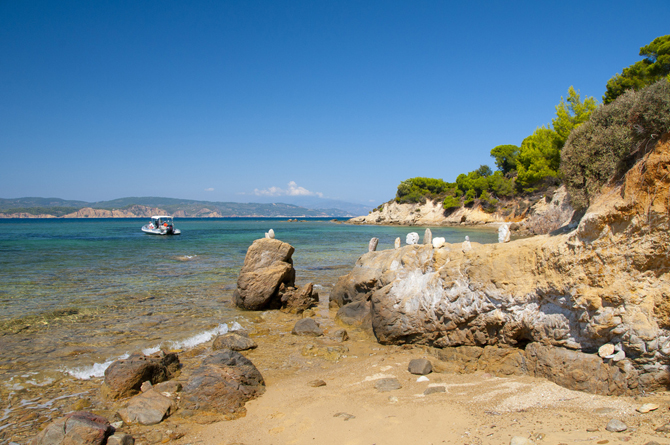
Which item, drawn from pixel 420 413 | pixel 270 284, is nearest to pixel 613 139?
pixel 420 413

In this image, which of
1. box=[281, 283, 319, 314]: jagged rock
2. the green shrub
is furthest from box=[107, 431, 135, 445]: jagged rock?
the green shrub

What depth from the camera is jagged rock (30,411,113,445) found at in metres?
4.99

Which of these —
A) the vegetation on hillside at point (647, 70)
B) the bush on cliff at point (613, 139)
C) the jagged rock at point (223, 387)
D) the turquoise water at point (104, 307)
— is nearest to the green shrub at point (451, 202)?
the vegetation on hillside at point (647, 70)

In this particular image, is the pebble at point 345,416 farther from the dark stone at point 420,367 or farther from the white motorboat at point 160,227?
the white motorboat at point 160,227

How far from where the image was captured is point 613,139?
6.50m

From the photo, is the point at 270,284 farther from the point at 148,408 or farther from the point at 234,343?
the point at 148,408

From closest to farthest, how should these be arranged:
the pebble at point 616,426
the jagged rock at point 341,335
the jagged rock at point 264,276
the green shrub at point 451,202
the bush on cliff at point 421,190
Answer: the pebble at point 616,426, the jagged rock at point 341,335, the jagged rock at point 264,276, the green shrub at point 451,202, the bush on cliff at point 421,190

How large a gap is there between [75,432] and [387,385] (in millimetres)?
4912

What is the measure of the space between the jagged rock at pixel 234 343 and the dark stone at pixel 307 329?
1.46m

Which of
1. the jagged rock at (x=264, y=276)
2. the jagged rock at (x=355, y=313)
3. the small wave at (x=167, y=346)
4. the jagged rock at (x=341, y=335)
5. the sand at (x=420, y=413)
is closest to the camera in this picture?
the sand at (x=420, y=413)

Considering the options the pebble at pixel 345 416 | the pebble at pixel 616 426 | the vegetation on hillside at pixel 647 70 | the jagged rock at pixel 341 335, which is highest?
the vegetation on hillside at pixel 647 70

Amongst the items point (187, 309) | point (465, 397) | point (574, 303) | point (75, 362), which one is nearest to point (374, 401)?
point (465, 397)

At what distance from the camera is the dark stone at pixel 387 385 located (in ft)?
21.6

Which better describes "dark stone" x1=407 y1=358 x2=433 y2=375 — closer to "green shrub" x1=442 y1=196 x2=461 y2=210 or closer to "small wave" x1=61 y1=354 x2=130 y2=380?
"small wave" x1=61 y1=354 x2=130 y2=380
